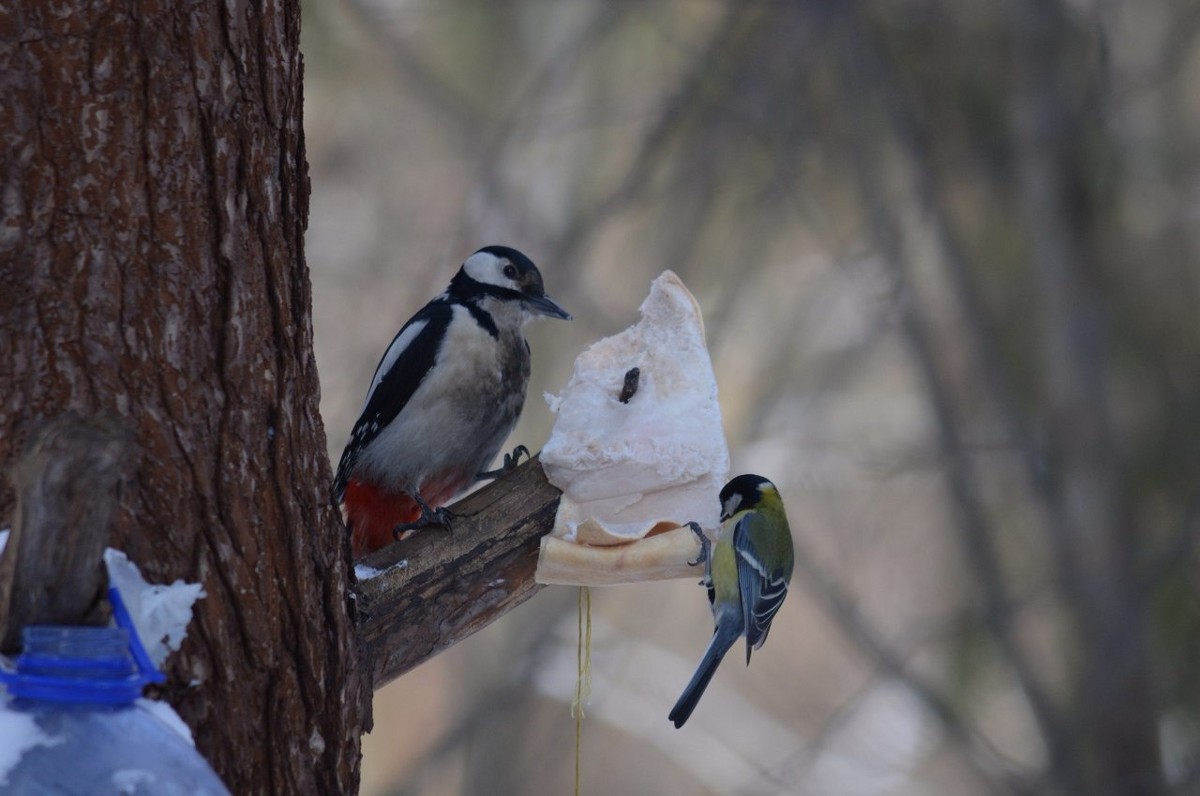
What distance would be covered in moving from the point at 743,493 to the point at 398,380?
42.5 inches

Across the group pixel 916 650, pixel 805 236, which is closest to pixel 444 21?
pixel 805 236

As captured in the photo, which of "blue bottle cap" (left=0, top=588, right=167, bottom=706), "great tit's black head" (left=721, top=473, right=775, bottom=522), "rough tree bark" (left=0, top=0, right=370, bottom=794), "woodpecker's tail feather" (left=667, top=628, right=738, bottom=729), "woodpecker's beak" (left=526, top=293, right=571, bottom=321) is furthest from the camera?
"woodpecker's beak" (left=526, top=293, right=571, bottom=321)

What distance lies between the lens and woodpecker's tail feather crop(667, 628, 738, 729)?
275 centimetres

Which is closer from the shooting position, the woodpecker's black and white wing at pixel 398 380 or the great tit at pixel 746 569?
the great tit at pixel 746 569

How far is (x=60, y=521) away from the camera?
1345mm

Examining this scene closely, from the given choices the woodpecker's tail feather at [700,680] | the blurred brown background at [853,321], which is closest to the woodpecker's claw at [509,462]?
the woodpecker's tail feather at [700,680]

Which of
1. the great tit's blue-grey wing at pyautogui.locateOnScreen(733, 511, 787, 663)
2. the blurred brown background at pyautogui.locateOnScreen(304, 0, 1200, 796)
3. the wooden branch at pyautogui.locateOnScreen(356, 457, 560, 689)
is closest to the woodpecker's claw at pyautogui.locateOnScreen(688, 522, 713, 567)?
the wooden branch at pyautogui.locateOnScreen(356, 457, 560, 689)

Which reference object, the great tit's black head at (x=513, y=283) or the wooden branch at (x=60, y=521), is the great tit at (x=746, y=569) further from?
the wooden branch at (x=60, y=521)

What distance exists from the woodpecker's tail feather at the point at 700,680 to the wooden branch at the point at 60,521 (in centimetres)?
143

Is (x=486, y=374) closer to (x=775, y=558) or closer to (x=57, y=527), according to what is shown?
(x=775, y=558)

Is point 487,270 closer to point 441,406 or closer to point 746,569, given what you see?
point 441,406

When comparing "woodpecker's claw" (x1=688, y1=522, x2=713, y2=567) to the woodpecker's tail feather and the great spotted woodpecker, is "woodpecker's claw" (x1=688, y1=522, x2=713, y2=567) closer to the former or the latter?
the woodpecker's tail feather

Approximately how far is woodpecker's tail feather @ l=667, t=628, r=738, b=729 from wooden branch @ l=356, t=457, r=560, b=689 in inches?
14.6

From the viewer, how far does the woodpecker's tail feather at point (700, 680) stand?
108 inches
